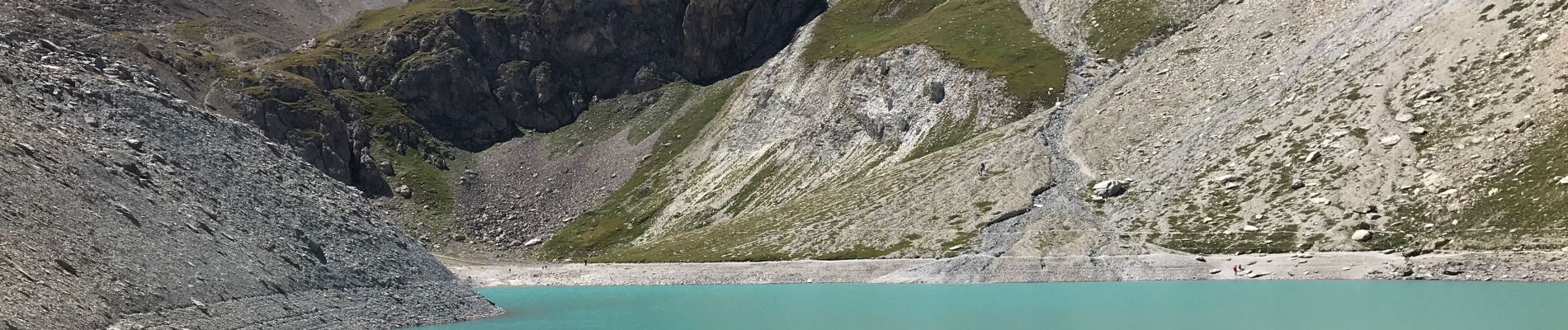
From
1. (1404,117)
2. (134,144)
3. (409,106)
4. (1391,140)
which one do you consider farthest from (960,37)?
(134,144)

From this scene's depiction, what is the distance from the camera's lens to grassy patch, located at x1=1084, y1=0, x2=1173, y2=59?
14012cm

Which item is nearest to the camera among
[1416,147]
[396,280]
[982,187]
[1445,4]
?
[396,280]

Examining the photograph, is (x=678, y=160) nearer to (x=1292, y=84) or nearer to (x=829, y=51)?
(x=829, y=51)

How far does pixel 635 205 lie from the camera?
6437 inches

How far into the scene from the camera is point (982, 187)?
363 ft

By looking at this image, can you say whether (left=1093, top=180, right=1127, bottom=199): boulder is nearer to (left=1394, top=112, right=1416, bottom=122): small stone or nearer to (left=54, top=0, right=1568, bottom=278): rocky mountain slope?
(left=54, top=0, right=1568, bottom=278): rocky mountain slope

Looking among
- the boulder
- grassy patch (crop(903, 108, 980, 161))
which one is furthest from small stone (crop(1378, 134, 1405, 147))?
grassy patch (crop(903, 108, 980, 161))

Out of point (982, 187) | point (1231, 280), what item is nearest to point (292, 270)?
point (1231, 280)

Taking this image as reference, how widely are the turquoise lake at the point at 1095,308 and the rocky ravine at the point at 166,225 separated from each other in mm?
5935

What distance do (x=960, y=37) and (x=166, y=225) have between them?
12373 cm

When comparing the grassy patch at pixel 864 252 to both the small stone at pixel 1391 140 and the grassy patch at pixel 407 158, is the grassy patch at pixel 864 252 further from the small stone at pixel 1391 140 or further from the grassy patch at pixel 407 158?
the grassy patch at pixel 407 158

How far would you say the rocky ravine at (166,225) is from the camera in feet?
136

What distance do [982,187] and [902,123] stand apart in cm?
3393

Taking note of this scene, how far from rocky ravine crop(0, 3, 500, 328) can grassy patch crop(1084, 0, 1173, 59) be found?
319 ft
